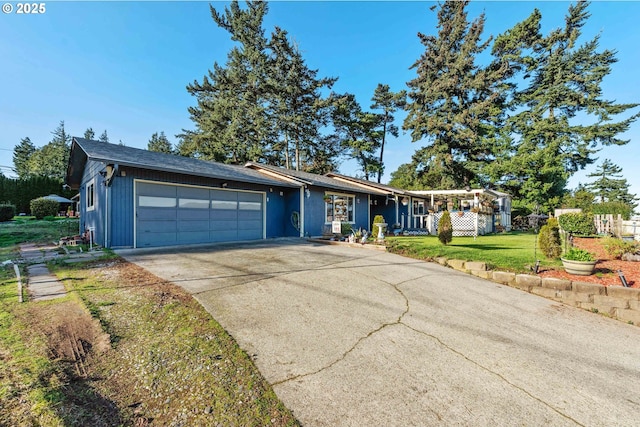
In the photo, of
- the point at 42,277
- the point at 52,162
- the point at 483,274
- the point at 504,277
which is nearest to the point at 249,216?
the point at 42,277

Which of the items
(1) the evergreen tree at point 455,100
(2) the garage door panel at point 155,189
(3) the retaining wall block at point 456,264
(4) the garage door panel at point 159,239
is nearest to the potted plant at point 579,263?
(3) the retaining wall block at point 456,264

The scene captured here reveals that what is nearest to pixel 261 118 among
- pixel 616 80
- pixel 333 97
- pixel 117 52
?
pixel 333 97

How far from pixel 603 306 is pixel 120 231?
430 inches

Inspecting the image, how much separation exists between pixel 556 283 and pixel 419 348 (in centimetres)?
394

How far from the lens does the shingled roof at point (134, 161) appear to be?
7.22 m

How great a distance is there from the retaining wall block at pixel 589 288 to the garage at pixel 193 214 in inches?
373

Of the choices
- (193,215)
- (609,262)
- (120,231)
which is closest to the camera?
(609,262)

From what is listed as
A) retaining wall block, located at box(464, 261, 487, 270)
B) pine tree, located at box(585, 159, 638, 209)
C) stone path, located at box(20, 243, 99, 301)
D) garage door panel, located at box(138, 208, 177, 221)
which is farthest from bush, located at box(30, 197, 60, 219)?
pine tree, located at box(585, 159, 638, 209)

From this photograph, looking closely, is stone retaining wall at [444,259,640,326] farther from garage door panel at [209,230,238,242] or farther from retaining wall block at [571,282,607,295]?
garage door panel at [209,230,238,242]

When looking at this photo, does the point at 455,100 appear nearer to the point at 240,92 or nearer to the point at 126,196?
the point at 240,92

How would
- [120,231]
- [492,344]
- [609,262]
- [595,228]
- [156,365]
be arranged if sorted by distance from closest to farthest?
[156,365]
[492,344]
[609,262]
[120,231]
[595,228]

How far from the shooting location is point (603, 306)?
4.54m

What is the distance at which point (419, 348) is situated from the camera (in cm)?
290

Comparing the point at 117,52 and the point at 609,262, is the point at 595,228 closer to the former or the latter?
the point at 609,262
